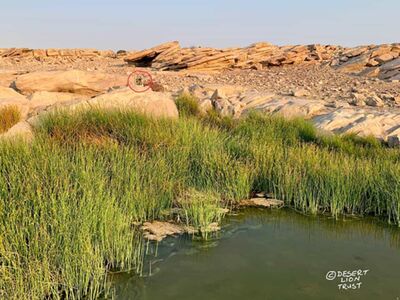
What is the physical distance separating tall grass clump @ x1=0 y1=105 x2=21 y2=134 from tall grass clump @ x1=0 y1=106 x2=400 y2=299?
3.78ft

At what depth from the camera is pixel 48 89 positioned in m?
11.9

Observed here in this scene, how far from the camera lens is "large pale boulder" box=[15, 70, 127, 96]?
1191 centimetres

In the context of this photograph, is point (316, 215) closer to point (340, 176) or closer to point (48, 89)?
point (340, 176)

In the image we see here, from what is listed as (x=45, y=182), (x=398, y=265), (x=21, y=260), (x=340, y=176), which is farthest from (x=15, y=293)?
(x=340, y=176)

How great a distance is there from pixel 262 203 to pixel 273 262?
177 cm

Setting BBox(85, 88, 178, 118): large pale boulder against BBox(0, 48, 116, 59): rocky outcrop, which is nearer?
BBox(85, 88, 178, 118): large pale boulder

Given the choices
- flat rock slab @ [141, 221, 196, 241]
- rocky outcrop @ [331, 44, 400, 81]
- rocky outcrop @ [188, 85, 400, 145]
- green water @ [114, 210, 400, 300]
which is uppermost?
rocky outcrop @ [331, 44, 400, 81]

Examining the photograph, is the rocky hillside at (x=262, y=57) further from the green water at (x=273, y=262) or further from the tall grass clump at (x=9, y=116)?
the green water at (x=273, y=262)

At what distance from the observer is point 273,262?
441 cm

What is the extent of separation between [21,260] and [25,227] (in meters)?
0.27

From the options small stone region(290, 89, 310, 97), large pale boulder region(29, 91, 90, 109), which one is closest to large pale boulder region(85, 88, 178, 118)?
large pale boulder region(29, 91, 90, 109)

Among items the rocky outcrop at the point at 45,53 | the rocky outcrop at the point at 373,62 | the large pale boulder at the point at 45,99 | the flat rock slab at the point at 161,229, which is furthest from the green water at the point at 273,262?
the rocky outcrop at the point at 45,53

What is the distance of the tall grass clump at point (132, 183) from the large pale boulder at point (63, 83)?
413 centimetres

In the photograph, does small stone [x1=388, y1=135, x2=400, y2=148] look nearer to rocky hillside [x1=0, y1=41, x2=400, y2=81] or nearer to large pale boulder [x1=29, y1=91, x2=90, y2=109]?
large pale boulder [x1=29, y1=91, x2=90, y2=109]
